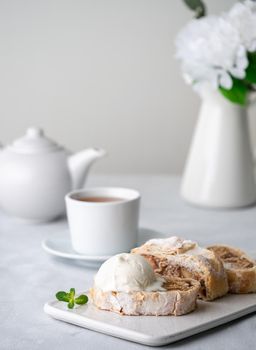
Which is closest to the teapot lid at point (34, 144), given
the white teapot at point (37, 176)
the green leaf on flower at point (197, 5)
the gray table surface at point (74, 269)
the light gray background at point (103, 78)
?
the white teapot at point (37, 176)

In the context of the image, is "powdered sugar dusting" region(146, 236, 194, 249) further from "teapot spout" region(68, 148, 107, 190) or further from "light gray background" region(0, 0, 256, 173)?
"light gray background" region(0, 0, 256, 173)

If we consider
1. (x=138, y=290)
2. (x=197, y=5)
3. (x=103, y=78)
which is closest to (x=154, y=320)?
(x=138, y=290)

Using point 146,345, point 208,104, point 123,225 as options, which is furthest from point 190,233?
point 146,345

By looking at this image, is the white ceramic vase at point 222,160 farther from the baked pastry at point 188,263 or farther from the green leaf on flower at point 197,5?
the baked pastry at point 188,263

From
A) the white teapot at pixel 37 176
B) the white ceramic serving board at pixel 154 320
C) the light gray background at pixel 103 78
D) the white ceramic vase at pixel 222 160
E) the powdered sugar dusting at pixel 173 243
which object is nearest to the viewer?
the white ceramic serving board at pixel 154 320

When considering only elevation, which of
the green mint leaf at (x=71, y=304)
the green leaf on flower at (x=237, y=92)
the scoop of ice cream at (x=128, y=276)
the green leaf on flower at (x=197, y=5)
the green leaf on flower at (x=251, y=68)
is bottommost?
the green mint leaf at (x=71, y=304)

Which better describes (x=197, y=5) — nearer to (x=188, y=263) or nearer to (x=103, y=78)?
(x=188, y=263)
